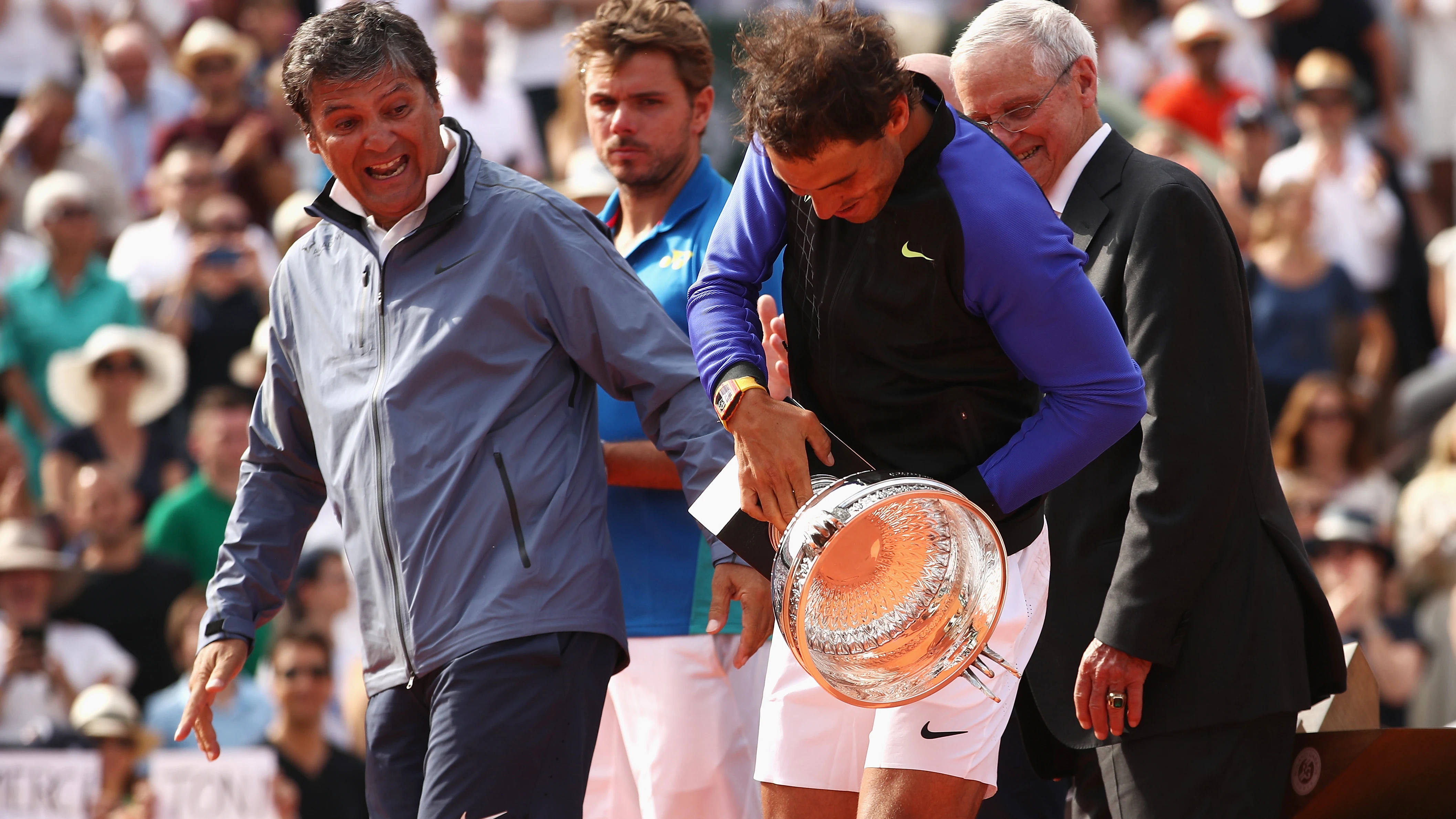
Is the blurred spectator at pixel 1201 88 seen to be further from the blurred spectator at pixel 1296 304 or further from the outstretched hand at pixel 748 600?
the outstretched hand at pixel 748 600

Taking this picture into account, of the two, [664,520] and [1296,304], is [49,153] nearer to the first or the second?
[1296,304]

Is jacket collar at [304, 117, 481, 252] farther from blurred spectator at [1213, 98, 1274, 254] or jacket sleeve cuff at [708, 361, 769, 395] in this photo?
blurred spectator at [1213, 98, 1274, 254]

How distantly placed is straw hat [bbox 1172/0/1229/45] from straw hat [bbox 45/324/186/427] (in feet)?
19.3

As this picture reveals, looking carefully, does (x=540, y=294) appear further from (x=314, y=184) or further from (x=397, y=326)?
(x=314, y=184)

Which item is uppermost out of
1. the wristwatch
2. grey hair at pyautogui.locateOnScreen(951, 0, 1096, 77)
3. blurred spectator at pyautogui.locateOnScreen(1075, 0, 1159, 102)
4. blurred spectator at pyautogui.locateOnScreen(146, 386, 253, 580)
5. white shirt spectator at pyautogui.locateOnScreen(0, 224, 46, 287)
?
grey hair at pyautogui.locateOnScreen(951, 0, 1096, 77)

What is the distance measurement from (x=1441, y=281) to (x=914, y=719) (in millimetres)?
7070

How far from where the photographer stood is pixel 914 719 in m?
3.24

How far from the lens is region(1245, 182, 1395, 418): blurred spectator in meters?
8.55

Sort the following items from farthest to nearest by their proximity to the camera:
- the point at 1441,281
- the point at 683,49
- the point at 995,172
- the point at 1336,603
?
the point at 1441,281 < the point at 1336,603 < the point at 683,49 < the point at 995,172

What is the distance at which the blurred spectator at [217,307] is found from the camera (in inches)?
347

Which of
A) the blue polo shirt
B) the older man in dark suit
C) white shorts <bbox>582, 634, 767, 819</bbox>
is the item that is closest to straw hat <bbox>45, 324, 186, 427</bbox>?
the blue polo shirt

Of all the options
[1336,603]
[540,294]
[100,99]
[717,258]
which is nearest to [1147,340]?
[717,258]

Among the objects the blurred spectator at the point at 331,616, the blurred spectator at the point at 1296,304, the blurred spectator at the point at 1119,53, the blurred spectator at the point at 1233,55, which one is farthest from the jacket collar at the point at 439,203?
the blurred spectator at the point at 1119,53

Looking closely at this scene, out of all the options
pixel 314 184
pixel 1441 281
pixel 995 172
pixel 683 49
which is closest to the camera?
pixel 995 172
